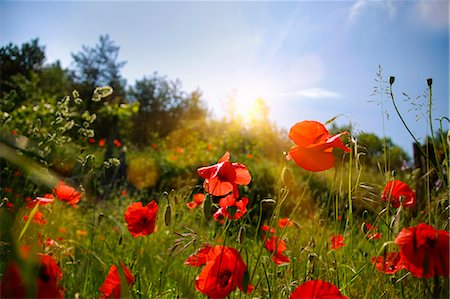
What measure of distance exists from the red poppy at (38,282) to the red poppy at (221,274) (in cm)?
28

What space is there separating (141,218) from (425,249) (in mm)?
827

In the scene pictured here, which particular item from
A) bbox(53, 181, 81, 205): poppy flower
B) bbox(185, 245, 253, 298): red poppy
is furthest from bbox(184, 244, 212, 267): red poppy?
bbox(53, 181, 81, 205): poppy flower

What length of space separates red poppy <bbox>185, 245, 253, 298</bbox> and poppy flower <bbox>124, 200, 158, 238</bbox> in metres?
0.40

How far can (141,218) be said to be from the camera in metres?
1.26

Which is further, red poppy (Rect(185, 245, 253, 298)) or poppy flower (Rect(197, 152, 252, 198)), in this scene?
poppy flower (Rect(197, 152, 252, 198))

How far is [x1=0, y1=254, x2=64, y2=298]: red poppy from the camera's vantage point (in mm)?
661

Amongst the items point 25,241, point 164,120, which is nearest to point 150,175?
point 25,241

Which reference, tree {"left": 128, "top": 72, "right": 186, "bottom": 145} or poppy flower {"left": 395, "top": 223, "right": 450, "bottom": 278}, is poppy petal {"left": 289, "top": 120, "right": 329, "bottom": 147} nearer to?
poppy flower {"left": 395, "top": 223, "right": 450, "bottom": 278}

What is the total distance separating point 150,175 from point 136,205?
247 inches

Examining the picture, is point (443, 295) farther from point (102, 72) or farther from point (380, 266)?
point (102, 72)

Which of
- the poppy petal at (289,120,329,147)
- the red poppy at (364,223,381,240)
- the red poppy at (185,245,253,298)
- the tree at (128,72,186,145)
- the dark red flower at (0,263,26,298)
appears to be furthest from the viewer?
the tree at (128,72,186,145)

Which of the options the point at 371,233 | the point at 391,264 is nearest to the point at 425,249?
the point at 391,264

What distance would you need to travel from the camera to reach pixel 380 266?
3.45 ft

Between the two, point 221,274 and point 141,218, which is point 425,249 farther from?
point 141,218
